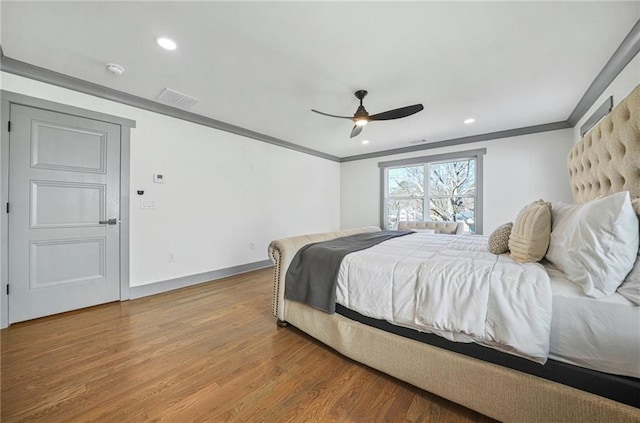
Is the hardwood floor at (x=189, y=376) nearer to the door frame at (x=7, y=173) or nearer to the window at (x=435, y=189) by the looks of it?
the door frame at (x=7, y=173)

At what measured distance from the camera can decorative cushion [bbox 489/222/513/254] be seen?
1752mm

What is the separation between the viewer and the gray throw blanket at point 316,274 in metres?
1.83

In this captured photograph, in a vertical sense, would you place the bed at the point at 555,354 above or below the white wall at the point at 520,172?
below

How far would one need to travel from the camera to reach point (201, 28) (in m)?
1.81

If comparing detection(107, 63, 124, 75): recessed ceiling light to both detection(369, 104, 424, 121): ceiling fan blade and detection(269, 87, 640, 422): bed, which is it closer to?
detection(369, 104, 424, 121): ceiling fan blade

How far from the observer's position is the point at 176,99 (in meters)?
2.95

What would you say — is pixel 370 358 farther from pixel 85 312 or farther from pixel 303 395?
pixel 85 312

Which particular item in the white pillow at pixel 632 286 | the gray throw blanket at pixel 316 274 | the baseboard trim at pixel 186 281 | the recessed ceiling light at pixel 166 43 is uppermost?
the recessed ceiling light at pixel 166 43

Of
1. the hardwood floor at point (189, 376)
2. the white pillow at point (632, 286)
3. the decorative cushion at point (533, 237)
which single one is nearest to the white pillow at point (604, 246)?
the white pillow at point (632, 286)

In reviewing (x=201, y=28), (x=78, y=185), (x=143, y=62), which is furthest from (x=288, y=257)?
(x=78, y=185)

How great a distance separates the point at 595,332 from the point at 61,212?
4130 mm

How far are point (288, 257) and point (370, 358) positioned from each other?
0.99 m

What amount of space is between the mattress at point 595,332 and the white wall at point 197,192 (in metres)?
3.71

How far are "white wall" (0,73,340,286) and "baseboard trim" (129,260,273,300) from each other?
6 cm
